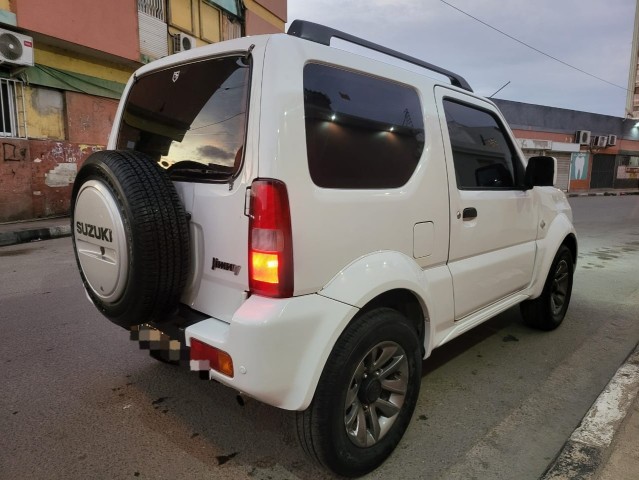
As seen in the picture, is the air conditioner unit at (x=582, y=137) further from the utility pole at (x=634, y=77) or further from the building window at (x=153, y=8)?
the building window at (x=153, y=8)

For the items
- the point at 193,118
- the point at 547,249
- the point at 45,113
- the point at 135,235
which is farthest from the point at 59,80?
the point at 547,249

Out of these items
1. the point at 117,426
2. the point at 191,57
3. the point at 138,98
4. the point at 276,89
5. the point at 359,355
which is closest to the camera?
the point at 276,89

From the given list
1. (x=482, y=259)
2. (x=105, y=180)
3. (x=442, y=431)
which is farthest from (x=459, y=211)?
(x=105, y=180)

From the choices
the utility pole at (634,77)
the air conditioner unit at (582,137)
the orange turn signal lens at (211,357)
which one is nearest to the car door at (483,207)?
the orange turn signal lens at (211,357)

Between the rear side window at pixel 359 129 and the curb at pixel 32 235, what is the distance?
892cm

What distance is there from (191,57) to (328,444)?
6.71 feet

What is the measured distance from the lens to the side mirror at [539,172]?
3.40m

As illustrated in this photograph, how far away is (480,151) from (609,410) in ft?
5.93

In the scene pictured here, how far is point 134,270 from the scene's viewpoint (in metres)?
2.06

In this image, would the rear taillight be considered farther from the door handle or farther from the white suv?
the door handle

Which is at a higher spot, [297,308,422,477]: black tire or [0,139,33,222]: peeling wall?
[0,139,33,222]: peeling wall

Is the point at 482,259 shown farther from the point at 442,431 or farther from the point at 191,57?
the point at 191,57

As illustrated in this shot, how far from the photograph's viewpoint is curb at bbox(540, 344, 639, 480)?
2.27 m

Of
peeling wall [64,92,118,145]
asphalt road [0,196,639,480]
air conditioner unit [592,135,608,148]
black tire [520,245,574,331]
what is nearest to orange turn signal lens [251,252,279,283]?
asphalt road [0,196,639,480]
